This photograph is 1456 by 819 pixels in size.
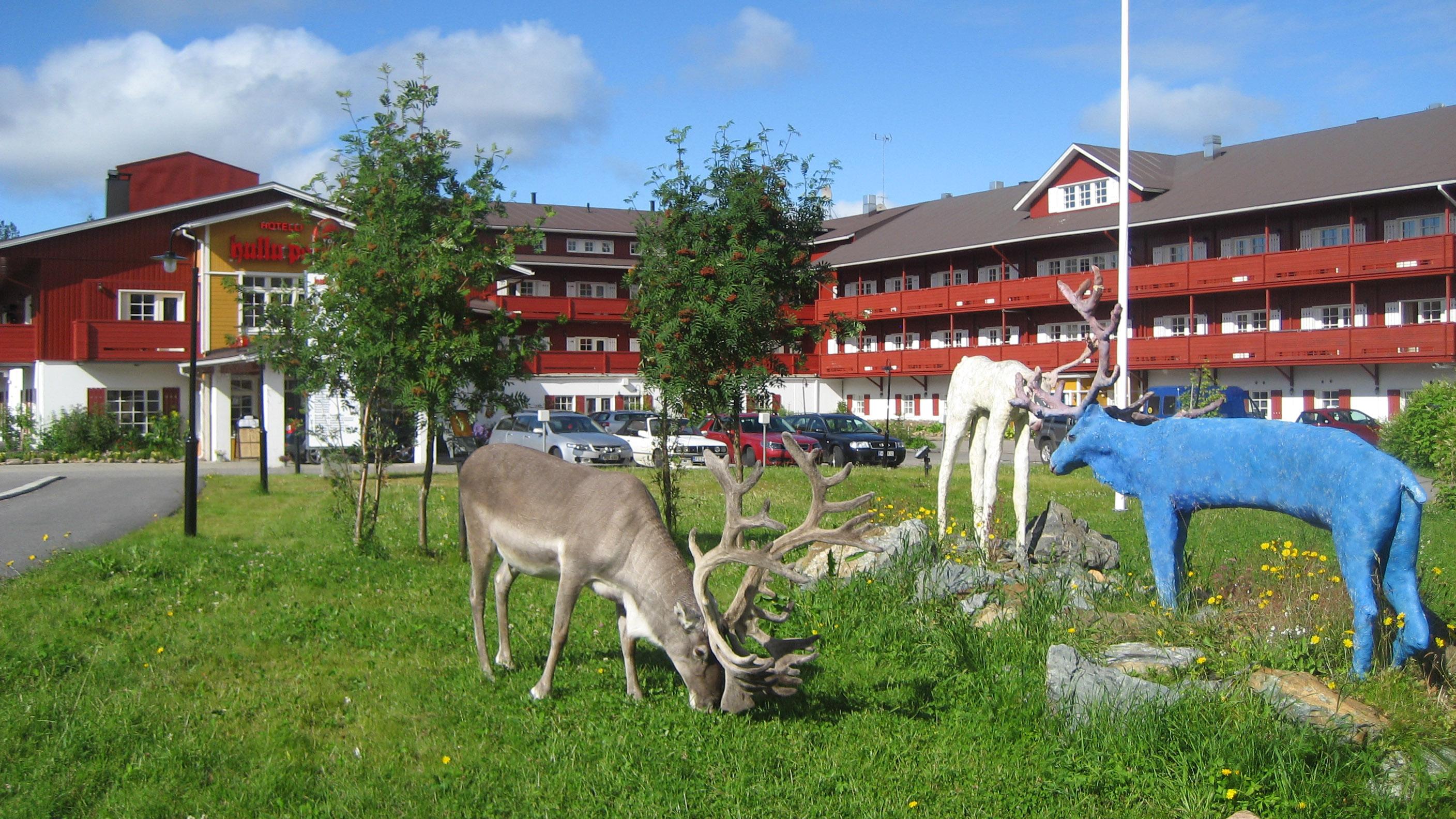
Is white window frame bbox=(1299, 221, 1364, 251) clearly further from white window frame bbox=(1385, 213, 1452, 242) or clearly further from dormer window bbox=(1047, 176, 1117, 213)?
dormer window bbox=(1047, 176, 1117, 213)

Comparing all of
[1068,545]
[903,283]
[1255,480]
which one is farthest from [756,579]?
[903,283]

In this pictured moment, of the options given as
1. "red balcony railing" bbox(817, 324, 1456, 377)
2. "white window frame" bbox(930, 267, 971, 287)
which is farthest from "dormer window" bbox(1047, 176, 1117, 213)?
"red balcony railing" bbox(817, 324, 1456, 377)

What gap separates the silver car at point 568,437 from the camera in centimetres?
2755

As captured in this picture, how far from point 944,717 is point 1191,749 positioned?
1.60m

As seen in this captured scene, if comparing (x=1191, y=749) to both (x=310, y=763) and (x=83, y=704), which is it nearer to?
(x=310, y=763)

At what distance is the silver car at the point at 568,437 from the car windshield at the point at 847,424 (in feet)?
21.5

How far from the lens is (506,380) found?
13.5 metres

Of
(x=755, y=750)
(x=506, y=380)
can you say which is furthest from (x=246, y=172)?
(x=755, y=750)

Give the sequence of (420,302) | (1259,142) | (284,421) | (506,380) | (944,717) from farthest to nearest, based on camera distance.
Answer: (1259,142) → (284,421) → (506,380) → (420,302) → (944,717)

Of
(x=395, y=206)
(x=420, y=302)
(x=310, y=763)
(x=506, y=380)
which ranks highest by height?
(x=395, y=206)

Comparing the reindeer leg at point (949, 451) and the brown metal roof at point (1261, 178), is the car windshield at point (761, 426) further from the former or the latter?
the brown metal roof at point (1261, 178)

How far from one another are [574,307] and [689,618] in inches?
1820

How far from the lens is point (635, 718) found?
6777 mm

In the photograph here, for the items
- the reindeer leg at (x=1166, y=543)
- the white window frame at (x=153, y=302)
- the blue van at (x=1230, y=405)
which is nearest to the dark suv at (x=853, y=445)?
the blue van at (x=1230, y=405)
